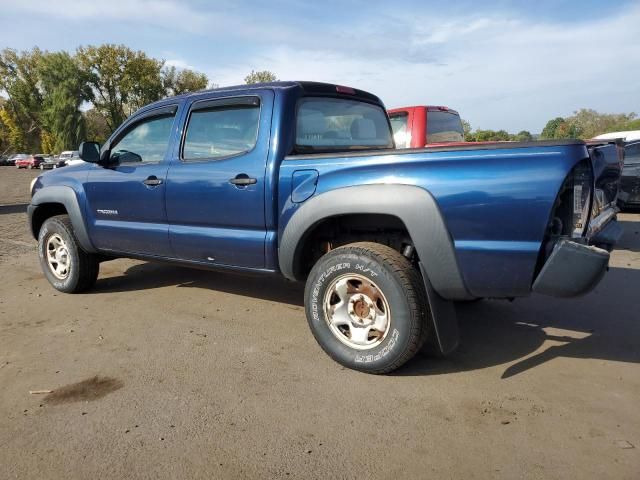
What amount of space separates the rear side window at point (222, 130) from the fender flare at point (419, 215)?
95 centimetres

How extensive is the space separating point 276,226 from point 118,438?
63.4 inches

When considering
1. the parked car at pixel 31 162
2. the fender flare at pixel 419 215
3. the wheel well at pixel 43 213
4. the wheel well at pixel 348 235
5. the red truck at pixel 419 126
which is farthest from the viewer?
the parked car at pixel 31 162

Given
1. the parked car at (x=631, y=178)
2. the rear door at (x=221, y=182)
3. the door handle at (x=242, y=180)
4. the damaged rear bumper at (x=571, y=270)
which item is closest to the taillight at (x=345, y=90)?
the rear door at (x=221, y=182)

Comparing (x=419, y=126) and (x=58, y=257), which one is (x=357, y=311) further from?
(x=419, y=126)

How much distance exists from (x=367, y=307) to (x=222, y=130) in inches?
71.1

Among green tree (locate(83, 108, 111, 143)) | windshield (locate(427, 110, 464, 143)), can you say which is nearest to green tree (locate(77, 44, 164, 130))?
green tree (locate(83, 108, 111, 143))

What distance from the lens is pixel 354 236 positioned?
339 cm

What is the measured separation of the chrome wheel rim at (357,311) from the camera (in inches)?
117

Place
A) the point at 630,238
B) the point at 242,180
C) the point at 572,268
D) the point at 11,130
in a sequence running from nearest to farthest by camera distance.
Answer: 1. the point at 572,268
2. the point at 242,180
3. the point at 630,238
4. the point at 11,130

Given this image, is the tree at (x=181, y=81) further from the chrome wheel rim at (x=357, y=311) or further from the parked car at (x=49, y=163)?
the chrome wheel rim at (x=357, y=311)

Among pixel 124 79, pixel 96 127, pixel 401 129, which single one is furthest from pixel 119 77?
pixel 401 129

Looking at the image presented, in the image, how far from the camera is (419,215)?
2688 millimetres

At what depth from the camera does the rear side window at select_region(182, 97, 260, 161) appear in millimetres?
3545

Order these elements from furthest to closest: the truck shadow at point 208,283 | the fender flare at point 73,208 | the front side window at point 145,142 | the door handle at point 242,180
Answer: the truck shadow at point 208,283, the fender flare at point 73,208, the front side window at point 145,142, the door handle at point 242,180
